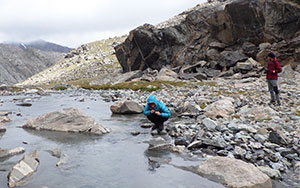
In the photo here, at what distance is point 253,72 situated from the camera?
38156 mm

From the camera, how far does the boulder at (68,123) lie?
13.3 metres

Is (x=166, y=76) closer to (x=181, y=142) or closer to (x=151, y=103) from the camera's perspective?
(x=151, y=103)

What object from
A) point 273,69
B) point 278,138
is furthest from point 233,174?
point 273,69

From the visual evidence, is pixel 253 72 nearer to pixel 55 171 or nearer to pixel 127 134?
pixel 127 134

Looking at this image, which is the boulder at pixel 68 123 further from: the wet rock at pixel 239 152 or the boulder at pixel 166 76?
the boulder at pixel 166 76

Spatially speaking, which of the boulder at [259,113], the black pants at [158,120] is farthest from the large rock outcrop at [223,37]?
the black pants at [158,120]

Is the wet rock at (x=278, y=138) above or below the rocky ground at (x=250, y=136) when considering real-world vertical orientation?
above

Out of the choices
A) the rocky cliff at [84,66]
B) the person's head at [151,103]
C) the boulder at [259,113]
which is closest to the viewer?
the person's head at [151,103]

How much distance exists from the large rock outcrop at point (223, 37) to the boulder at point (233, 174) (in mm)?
38991

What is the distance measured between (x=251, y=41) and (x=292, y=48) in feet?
26.6

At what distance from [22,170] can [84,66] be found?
396 feet

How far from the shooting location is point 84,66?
406 ft

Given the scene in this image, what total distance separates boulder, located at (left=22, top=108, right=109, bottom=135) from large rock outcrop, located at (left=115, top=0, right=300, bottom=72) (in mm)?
36846

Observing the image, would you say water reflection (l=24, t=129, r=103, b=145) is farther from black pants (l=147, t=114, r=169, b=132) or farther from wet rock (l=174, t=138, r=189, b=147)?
wet rock (l=174, t=138, r=189, b=147)
